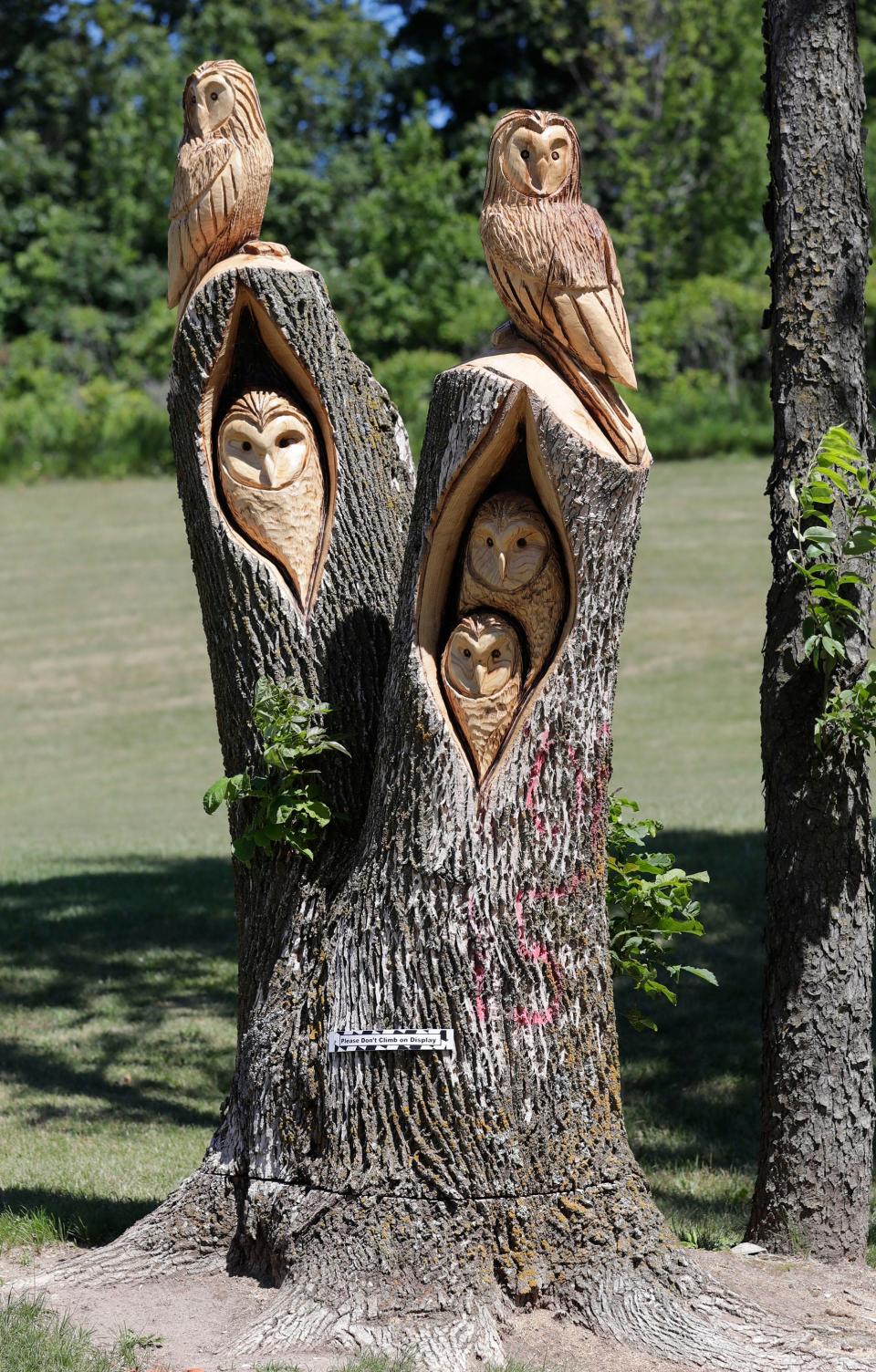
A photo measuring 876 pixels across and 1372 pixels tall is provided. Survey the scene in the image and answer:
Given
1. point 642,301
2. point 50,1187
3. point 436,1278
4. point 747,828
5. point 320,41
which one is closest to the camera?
point 436,1278

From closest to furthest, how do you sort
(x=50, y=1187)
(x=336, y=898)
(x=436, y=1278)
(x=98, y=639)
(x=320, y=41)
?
(x=436, y=1278) → (x=336, y=898) → (x=50, y=1187) → (x=98, y=639) → (x=320, y=41)

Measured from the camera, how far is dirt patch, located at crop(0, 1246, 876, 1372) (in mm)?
3588

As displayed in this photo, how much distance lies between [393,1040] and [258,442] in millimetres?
1614

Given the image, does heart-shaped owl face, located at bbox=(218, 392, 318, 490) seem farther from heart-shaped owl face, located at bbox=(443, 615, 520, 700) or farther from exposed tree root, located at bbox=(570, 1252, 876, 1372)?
exposed tree root, located at bbox=(570, 1252, 876, 1372)

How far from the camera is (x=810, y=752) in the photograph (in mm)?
4371

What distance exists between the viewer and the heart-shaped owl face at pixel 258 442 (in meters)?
4.24

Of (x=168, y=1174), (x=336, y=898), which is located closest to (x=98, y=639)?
(x=168, y=1174)

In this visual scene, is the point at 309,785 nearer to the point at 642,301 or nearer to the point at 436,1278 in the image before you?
the point at 436,1278

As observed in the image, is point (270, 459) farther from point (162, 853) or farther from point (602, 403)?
point (162, 853)

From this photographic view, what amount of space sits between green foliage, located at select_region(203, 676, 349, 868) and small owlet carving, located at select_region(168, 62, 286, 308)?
3.81ft

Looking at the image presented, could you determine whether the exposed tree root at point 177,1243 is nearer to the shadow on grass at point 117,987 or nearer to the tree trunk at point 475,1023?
the tree trunk at point 475,1023

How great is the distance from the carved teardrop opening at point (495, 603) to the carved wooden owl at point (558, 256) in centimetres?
25

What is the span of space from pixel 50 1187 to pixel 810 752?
2.81m

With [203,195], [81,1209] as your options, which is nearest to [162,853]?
[81,1209]
